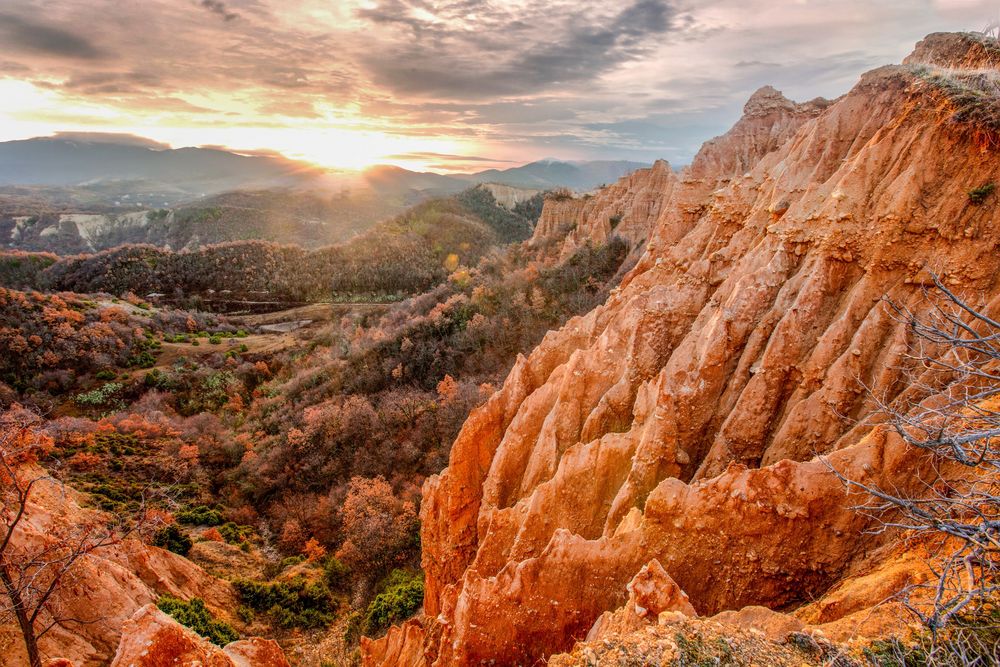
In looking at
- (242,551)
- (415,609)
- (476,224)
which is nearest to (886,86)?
(415,609)

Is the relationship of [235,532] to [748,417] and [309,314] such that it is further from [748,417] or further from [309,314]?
[309,314]

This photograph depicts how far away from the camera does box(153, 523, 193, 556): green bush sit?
19.0m

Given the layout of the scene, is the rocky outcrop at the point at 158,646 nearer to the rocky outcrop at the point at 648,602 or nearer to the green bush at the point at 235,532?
the rocky outcrop at the point at 648,602

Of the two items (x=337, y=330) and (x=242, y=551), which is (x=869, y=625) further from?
(x=337, y=330)

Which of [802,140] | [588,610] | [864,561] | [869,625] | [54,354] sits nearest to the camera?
[869,625]

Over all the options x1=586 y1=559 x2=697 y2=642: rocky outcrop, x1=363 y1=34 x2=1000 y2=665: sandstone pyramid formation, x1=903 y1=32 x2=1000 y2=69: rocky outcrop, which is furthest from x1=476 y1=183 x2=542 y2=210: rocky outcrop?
x1=586 y1=559 x2=697 y2=642: rocky outcrop

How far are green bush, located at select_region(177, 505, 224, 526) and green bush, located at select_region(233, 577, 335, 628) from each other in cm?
702

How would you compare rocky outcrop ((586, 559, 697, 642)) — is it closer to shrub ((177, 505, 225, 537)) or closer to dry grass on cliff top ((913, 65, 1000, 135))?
dry grass on cliff top ((913, 65, 1000, 135))

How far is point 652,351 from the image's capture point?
39.9 feet

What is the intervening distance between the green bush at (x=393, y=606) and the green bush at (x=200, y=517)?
10.8 m

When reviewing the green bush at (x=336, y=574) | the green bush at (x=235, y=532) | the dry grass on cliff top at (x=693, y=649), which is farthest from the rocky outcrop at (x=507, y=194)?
the dry grass on cliff top at (x=693, y=649)

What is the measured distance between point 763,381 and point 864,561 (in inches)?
146

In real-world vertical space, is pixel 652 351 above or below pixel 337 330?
above

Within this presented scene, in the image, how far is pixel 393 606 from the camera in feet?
57.6
